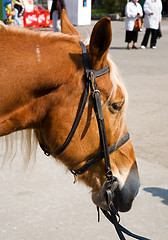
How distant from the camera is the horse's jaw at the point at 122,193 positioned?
8.04ft

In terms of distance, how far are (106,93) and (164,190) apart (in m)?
2.44

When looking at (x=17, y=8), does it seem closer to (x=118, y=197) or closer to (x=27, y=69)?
(x=118, y=197)

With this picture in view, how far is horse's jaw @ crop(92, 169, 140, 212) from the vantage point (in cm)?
245

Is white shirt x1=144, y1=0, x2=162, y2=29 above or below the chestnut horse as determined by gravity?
below

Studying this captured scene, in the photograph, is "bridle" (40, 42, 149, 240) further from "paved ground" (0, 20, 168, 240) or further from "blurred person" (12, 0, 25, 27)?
"blurred person" (12, 0, 25, 27)

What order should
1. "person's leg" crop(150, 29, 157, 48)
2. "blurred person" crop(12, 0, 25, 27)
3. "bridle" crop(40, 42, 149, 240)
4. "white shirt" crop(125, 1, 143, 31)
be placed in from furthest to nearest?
"blurred person" crop(12, 0, 25, 27), "person's leg" crop(150, 29, 157, 48), "white shirt" crop(125, 1, 143, 31), "bridle" crop(40, 42, 149, 240)

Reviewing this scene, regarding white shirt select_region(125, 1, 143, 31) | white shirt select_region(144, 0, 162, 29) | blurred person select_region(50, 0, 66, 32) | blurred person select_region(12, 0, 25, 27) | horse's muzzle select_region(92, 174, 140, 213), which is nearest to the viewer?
horse's muzzle select_region(92, 174, 140, 213)

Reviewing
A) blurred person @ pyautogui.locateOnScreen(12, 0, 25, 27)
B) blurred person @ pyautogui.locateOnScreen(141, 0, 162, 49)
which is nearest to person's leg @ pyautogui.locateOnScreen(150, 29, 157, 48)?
blurred person @ pyautogui.locateOnScreen(141, 0, 162, 49)

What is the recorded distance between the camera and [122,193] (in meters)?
2.47

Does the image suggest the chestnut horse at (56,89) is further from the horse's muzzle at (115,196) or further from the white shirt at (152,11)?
the white shirt at (152,11)

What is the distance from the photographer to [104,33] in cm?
204

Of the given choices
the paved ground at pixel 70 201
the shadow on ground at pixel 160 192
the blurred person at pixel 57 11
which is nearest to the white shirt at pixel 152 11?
the blurred person at pixel 57 11

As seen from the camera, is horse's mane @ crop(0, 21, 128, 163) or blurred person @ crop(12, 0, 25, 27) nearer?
horse's mane @ crop(0, 21, 128, 163)

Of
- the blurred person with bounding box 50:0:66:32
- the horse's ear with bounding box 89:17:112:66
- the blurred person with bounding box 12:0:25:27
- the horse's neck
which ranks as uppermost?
the horse's ear with bounding box 89:17:112:66
